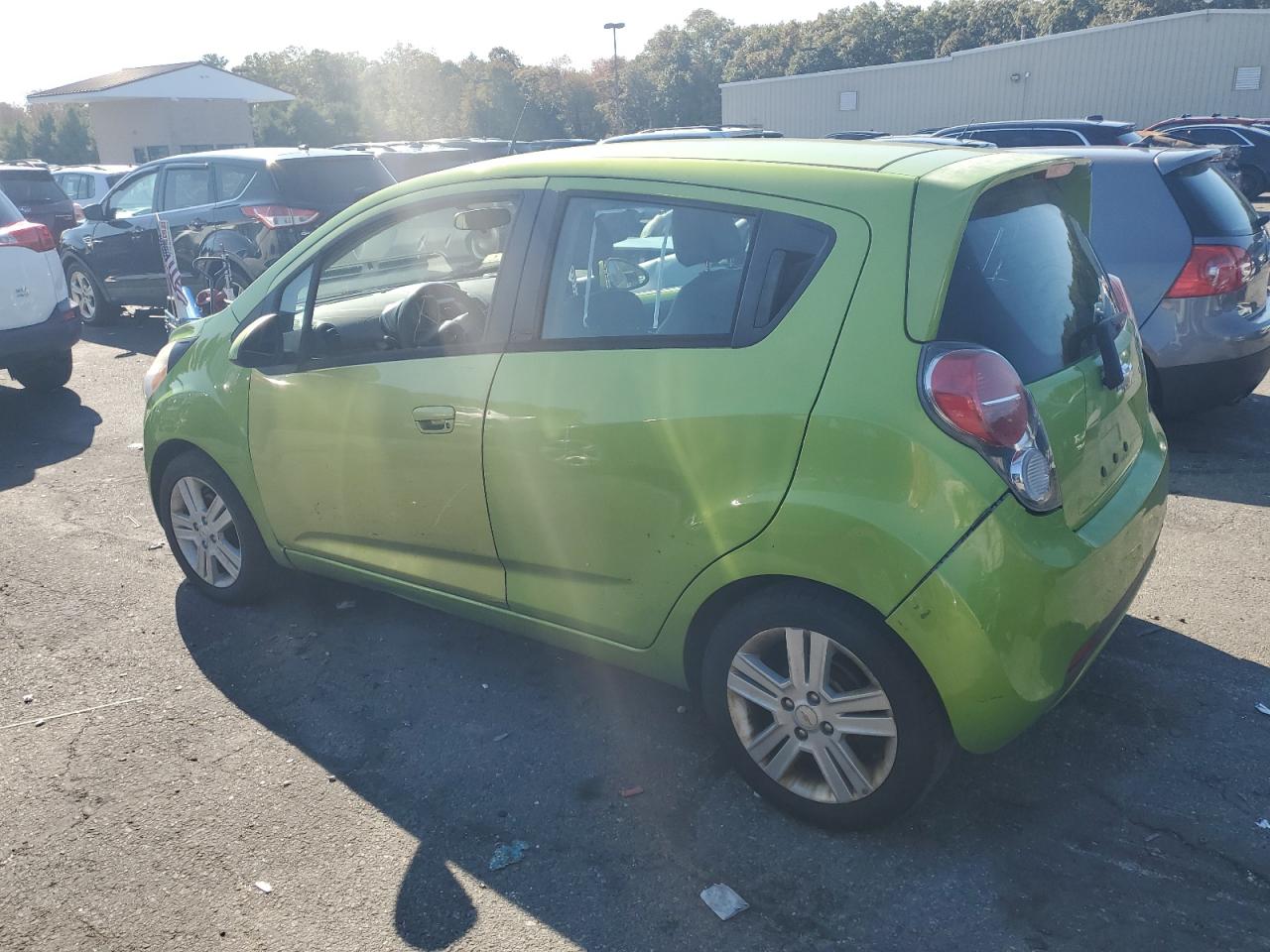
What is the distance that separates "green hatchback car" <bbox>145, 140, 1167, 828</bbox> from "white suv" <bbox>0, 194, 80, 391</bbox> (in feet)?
15.9

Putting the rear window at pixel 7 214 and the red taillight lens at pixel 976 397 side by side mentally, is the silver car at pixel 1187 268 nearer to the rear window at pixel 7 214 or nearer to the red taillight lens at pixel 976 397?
the red taillight lens at pixel 976 397

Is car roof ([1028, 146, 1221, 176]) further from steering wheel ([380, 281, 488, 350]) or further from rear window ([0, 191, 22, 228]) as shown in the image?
rear window ([0, 191, 22, 228])

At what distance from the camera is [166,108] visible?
39.1 meters

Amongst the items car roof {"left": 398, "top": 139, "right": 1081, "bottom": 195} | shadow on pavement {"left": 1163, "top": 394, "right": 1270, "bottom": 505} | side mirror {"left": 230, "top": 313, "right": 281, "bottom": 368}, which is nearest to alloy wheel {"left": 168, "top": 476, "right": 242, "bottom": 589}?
side mirror {"left": 230, "top": 313, "right": 281, "bottom": 368}

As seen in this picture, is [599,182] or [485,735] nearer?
[599,182]

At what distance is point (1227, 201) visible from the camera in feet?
19.3

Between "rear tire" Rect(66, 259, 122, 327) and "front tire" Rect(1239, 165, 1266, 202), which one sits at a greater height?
"rear tire" Rect(66, 259, 122, 327)

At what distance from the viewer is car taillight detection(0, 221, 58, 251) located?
25.0ft

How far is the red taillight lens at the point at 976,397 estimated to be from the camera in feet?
8.48

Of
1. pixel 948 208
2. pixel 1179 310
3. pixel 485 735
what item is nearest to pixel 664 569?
pixel 485 735

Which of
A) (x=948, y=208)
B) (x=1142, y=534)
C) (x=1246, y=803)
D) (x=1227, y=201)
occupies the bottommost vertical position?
(x=1246, y=803)

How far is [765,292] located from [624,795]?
1.58m

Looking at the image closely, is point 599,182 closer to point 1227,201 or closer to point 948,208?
point 948,208

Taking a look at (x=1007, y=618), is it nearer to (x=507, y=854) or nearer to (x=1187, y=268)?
(x=507, y=854)
